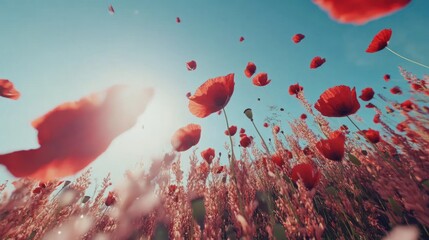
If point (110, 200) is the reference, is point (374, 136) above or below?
above

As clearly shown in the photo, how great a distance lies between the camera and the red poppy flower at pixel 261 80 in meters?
4.64

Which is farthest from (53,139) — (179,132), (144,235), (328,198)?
(328,198)

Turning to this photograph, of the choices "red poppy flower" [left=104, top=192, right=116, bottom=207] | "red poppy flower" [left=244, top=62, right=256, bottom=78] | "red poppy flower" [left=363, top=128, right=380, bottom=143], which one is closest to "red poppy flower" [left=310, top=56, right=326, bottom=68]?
"red poppy flower" [left=244, top=62, right=256, bottom=78]

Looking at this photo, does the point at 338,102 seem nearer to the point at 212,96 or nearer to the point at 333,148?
the point at 333,148

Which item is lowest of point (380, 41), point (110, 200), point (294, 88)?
point (110, 200)

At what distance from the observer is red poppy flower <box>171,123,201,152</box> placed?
8.15 ft

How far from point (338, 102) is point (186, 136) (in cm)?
151

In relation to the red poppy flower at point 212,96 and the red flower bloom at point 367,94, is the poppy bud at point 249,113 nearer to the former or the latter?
the red poppy flower at point 212,96

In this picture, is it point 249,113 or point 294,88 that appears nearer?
point 249,113

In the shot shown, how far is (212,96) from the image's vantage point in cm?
205

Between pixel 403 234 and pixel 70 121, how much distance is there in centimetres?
187

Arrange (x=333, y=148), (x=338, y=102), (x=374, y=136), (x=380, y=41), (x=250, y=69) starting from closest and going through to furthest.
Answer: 1. (x=333, y=148)
2. (x=338, y=102)
3. (x=374, y=136)
4. (x=380, y=41)
5. (x=250, y=69)

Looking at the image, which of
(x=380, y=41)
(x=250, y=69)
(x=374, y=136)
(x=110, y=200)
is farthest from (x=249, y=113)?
(x=250, y=69)

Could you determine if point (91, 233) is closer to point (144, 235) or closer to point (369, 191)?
point (144, 235)
